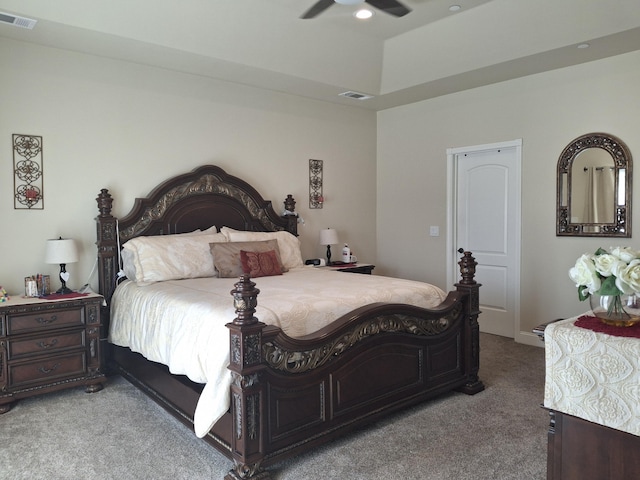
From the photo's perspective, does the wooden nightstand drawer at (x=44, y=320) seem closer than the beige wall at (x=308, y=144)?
Yes

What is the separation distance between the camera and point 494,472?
2.51 metres

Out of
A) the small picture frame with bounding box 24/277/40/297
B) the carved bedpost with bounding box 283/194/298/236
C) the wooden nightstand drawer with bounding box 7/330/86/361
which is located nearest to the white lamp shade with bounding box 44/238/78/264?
the small picture frame with bounding box 24/277/40/297

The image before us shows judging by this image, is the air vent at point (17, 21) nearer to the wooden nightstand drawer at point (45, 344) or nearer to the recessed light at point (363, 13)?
the wooden nightstand drawer at point (45, 344)

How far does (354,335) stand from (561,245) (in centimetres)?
280

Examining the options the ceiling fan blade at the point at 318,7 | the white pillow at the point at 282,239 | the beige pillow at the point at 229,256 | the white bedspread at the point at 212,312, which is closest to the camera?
the white bedspread at the point at 212,312

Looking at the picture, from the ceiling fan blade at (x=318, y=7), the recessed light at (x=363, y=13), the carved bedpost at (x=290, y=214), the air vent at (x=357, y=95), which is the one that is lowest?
the carved bedpost at (x=290, y=214)

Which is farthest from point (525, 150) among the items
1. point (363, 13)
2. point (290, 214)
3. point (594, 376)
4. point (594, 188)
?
point (594, 376)

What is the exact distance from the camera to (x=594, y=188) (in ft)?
14.5

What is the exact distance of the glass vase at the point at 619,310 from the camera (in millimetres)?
1741

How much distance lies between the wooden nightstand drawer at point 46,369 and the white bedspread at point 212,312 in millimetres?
317

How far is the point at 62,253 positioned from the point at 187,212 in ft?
3.80

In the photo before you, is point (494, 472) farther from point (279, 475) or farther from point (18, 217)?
point (18, 217)

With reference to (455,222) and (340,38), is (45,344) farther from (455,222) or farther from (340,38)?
(455,222)

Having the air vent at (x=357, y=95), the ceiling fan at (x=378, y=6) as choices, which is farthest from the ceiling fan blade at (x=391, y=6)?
the air vent at (x=357, y=95)
